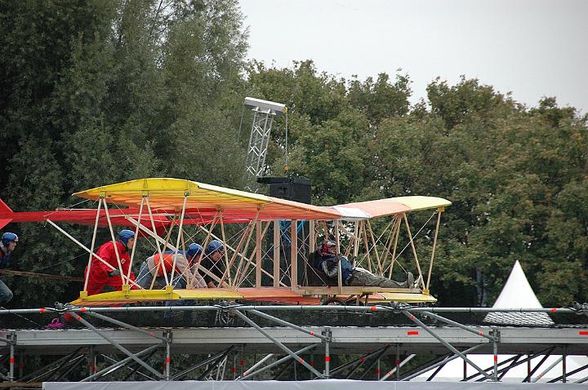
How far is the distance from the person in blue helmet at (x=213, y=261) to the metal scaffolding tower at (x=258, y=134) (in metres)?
11.8

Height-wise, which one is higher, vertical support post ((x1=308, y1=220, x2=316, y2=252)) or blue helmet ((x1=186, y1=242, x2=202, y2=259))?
vertical support post ((x1=308, y1=220, x2=316, y2=252))

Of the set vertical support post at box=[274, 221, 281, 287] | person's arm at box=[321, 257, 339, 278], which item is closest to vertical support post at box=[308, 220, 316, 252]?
vertical support post at box=[274, 221, 281, 287]

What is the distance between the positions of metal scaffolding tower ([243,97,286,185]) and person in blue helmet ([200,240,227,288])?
1177 centimetres

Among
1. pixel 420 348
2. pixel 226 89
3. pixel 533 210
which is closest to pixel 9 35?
pixel 226 89

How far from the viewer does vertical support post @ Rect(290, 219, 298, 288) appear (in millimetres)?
21047

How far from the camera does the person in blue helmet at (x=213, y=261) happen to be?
20.9 meters

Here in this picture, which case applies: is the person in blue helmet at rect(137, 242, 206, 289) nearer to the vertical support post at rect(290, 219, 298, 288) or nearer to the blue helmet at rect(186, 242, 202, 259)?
the blue helmet at rect(186, 242, 202, 259)

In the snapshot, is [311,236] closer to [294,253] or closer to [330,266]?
[294,253]

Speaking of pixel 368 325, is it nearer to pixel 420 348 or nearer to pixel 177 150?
pixel 420 348

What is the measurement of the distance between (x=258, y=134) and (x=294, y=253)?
14.4 metres

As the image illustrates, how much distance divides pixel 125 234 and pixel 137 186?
4.20 feet

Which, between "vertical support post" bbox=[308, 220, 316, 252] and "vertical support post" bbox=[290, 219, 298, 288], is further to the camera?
"vertical support post" bbox=[308, 220, 316, 252]

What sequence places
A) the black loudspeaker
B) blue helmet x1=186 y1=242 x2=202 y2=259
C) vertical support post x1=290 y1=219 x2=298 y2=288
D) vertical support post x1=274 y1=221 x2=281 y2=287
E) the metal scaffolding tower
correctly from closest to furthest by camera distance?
blue helmet x1=186 y1=242 x2=202 y2=259 < vertical support post x1=290 y1=219 x2=298 y2=288 < vertical support post x1=274 y1=221 x2=281 y2=287 < the black loudspeaker < the metal scaffolding tower

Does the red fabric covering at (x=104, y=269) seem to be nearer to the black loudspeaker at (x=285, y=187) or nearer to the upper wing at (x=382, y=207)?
the black loudspeaker at (x=285, y=187)
